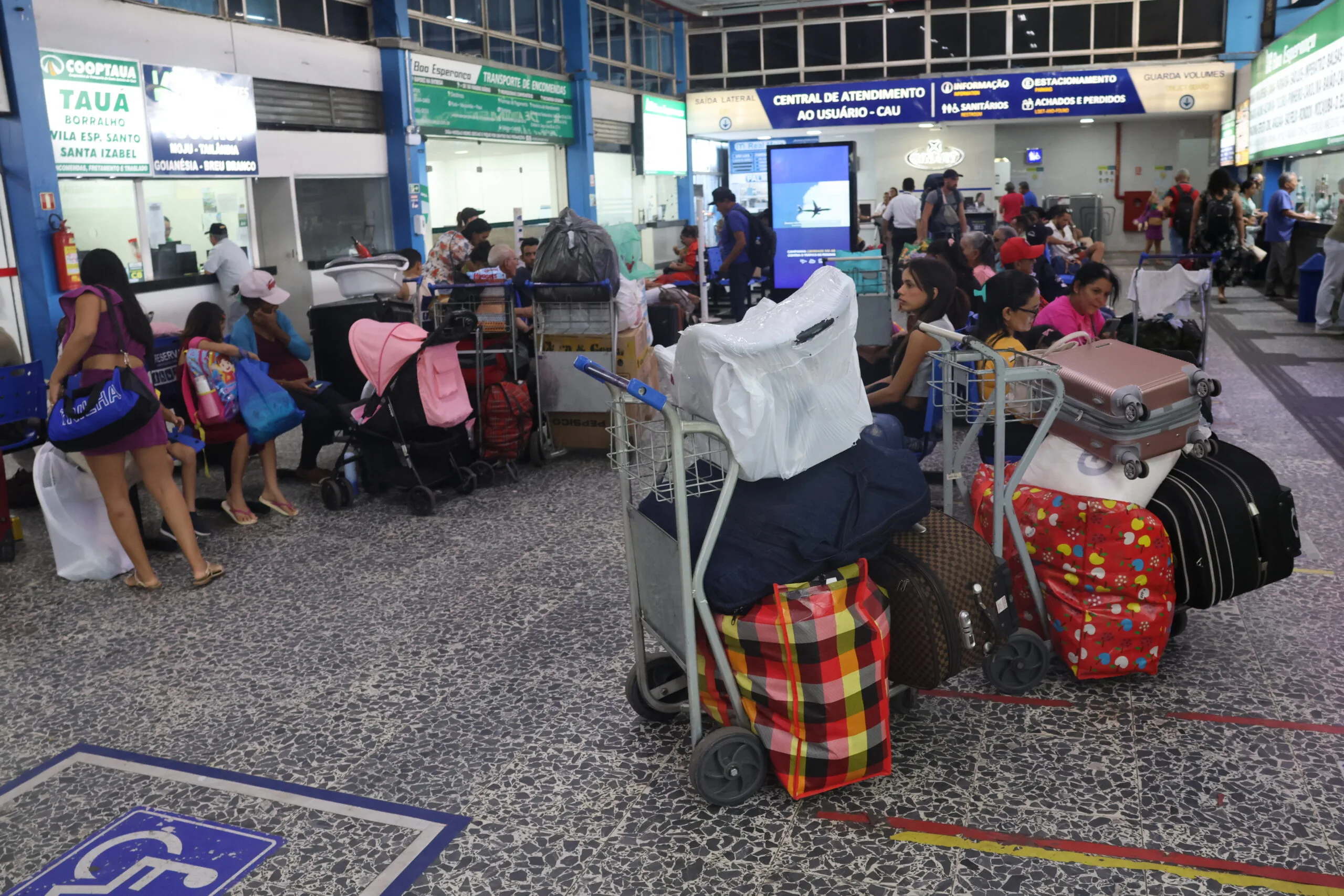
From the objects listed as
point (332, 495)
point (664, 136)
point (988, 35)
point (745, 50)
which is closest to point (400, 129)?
point (332, 495)

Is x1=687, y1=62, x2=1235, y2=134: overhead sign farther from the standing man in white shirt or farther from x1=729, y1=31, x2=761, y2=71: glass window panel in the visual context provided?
the standing man in white shirt

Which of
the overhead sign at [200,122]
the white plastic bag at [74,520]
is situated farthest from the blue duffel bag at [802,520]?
the overhead sign at [200,122]

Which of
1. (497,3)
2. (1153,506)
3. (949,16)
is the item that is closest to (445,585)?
(1153,506)

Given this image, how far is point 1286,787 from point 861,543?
1.22 m

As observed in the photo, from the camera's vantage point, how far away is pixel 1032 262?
8500mm

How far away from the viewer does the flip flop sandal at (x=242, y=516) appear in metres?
5.45

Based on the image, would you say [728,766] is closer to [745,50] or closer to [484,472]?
[484,472]

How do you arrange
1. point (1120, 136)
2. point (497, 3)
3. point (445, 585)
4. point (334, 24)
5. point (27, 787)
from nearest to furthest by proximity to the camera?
point (27, 787) < point (445, 585) < point (334, 24) < point (497, 3) < point (1120, 136)

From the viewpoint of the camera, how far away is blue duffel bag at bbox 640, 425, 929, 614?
2.57m

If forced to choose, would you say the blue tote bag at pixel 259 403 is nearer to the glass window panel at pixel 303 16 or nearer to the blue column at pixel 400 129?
the glass window panel at pixel 303 16

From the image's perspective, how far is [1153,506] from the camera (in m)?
3.23

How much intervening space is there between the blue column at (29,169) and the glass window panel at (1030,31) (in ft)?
61.8

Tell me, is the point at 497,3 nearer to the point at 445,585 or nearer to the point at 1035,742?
the point at 445,585

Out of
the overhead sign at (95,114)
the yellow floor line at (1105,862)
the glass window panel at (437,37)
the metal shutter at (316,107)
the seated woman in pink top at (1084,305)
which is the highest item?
the glass window panel at (437,37)
